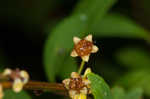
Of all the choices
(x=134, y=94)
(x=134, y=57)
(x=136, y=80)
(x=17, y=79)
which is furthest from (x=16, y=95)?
(x=134, y=57)

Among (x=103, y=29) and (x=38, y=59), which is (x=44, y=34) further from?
(x=103, y=29)

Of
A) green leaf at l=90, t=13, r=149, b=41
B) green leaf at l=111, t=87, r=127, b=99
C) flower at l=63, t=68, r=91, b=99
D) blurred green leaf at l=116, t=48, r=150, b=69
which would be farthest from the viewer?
blurred green leaf at l=116, t=48, r=150, b=69

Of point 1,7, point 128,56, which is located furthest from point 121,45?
point 1,7

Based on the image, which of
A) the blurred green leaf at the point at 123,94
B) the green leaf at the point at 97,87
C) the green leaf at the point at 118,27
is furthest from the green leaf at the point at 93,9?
the green leaf at the point at 97,87

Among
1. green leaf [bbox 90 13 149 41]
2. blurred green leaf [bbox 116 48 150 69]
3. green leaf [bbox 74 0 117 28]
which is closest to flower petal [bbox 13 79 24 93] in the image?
green leaf [bbox 74 0 117 28]

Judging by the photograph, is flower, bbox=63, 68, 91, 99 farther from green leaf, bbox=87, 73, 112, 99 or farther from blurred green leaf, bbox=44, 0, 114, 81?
blurred green leaf, bbox=44, 0, 114, 81

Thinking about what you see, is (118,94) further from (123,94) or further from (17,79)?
(17,79)

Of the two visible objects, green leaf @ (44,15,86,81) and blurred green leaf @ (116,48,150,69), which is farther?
blurred green leaf @ (116,48,150,69)
